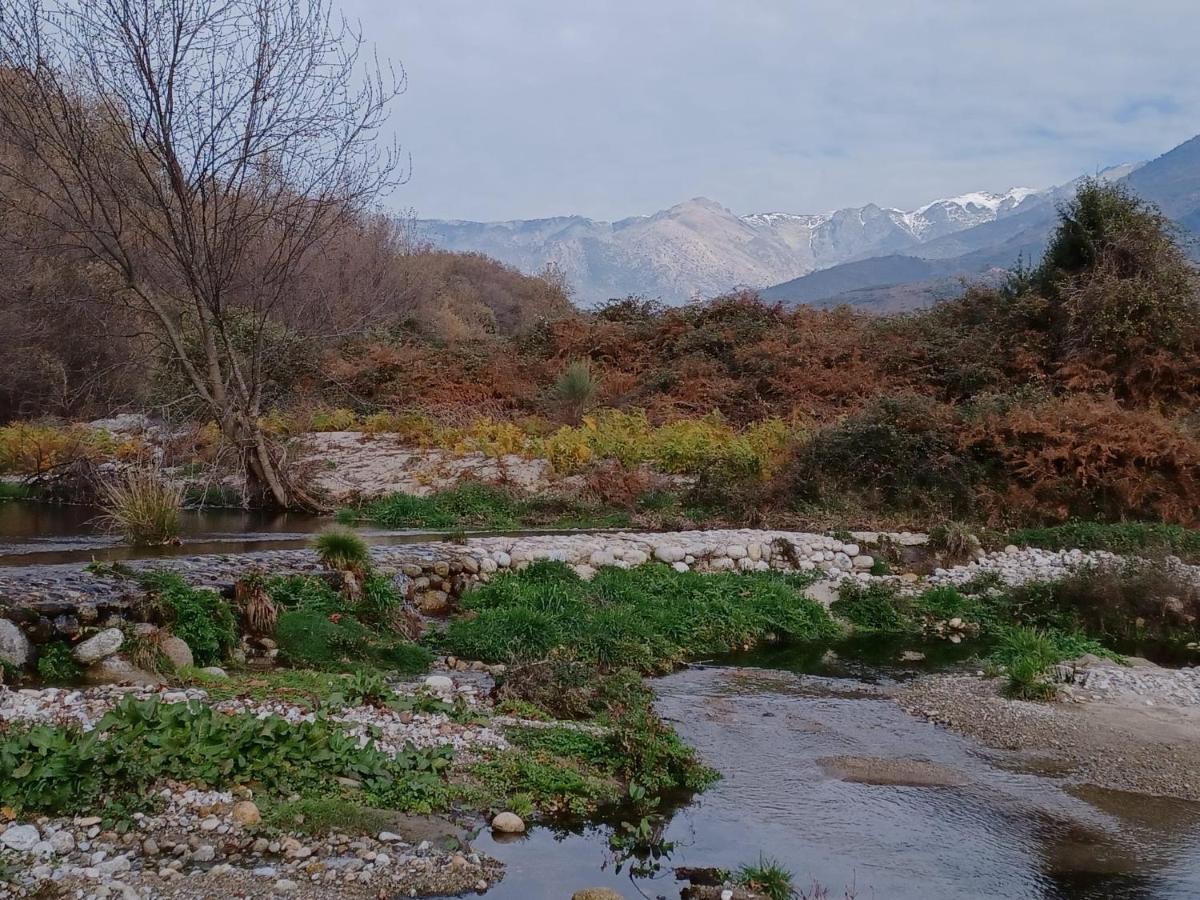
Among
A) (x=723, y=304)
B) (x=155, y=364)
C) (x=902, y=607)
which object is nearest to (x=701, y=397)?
(x=723, y=304)

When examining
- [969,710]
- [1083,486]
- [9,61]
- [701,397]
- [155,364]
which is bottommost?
[969,710]

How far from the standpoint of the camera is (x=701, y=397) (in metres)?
22.4

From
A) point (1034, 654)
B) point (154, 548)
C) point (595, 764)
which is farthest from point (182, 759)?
point (1034, 654)

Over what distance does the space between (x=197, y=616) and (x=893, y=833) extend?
593 centimetres

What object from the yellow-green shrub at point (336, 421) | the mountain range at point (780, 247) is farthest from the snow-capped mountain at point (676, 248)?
the yellow-green shrub at point (336, 421)

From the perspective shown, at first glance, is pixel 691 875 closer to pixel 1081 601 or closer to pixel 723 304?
pixel 1081 601

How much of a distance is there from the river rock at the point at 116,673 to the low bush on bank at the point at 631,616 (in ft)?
9.45

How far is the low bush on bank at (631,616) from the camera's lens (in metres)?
9.62

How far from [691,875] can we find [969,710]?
4.26 meters

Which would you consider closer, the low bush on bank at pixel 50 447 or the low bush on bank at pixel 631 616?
the low bush on bank at pixel 631 616

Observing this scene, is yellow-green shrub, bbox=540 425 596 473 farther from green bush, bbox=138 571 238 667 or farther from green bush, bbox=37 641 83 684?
green bush, bbox=37 641 83 684

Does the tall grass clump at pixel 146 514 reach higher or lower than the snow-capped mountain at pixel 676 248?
lower

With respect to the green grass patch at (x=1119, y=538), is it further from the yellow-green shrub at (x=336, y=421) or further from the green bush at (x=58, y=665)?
the yellow-green shrub at (x=336, y=421)

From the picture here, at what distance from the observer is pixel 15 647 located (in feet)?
24.8
